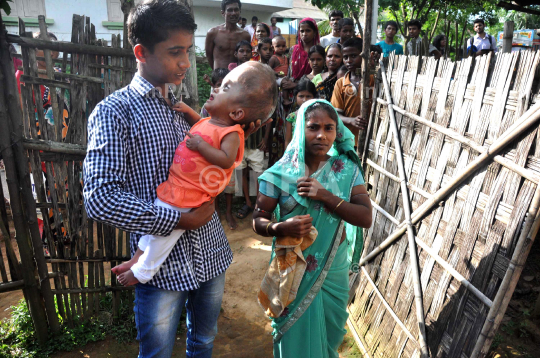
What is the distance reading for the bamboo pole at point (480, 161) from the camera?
1.94 meters

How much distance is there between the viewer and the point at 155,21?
1.54 m

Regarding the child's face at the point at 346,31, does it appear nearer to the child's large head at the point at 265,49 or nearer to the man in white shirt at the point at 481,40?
the child's large head at the point at 265,49

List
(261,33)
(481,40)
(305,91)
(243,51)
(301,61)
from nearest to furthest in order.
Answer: (305,91) → (243,51) → (301,61) → (261,33) → (481,40)

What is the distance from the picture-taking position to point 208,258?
186 cm

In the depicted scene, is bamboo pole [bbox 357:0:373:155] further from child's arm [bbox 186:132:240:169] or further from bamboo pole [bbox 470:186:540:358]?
child's arm [bbox 186:132:240:169]

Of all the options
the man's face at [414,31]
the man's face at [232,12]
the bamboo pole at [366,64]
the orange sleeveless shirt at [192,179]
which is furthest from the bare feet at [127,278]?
the man's face at [414,31]

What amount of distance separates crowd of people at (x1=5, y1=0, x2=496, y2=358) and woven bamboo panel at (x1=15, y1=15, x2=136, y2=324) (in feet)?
4.59

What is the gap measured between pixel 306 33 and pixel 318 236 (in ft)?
15.4

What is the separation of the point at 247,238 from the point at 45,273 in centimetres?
265

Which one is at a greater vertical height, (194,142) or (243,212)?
(194,142)

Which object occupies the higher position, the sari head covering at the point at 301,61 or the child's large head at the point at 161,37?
the child's large head at the point at 161,37

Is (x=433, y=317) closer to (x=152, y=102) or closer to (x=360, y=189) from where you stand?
(x=360, y=189)

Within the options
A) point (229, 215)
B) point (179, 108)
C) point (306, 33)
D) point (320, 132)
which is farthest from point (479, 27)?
point (179, 108)

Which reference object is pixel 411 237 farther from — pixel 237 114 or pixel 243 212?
pixel 243 212
